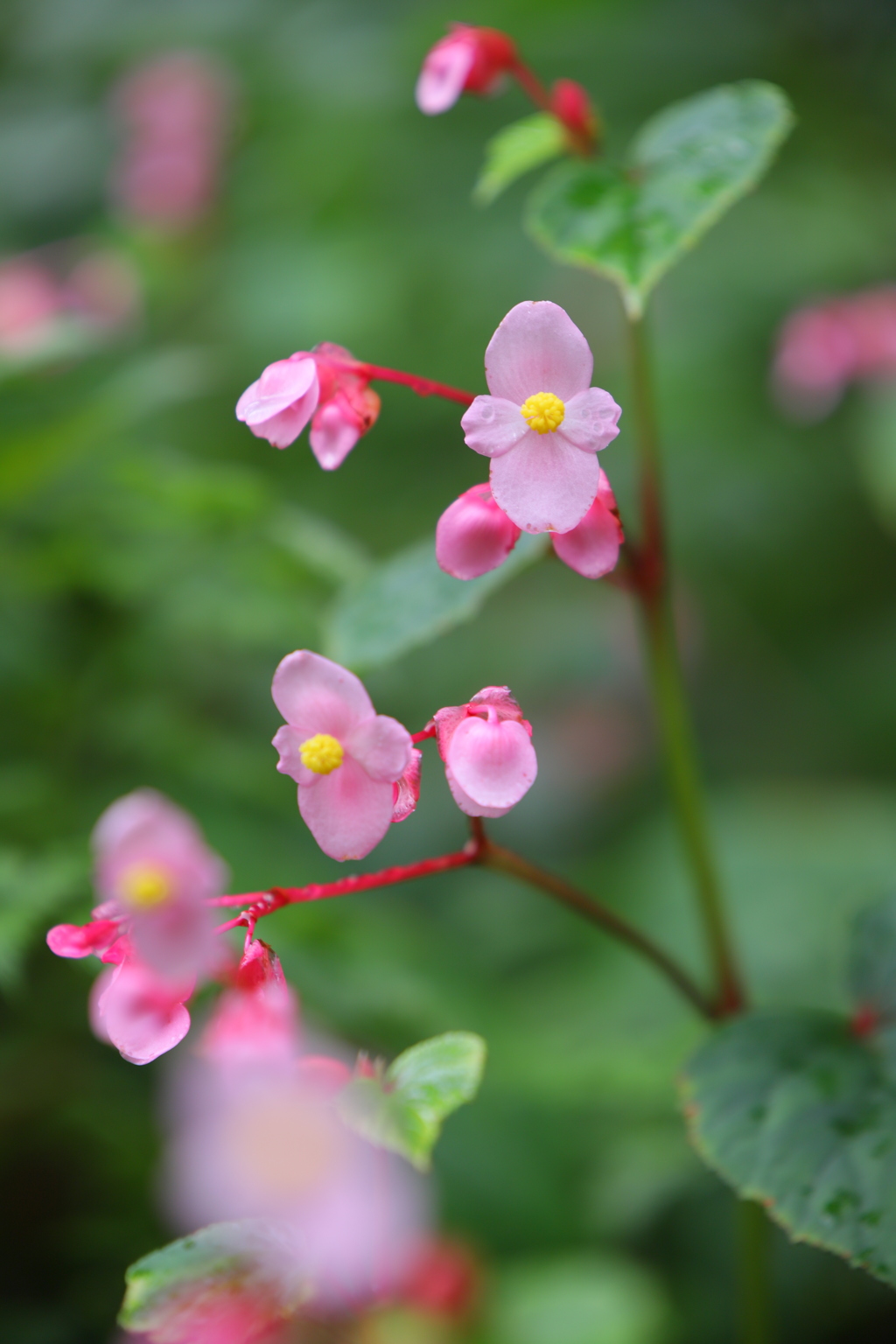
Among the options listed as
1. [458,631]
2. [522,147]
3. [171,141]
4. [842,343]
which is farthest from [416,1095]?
[171,141]

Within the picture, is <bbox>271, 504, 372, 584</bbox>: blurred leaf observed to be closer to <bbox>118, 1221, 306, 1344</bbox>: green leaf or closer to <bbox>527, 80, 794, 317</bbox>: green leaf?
<bbox>527, 80, 794, 317</bbox>: green leaf

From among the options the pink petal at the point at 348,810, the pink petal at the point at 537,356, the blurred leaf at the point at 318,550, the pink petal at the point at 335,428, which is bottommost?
the blurred leaf at the point at 318,550

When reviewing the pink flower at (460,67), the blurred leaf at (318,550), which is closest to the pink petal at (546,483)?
the pink flower at (460,67)

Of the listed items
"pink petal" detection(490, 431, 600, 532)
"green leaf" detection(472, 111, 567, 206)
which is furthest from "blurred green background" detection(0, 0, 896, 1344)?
"pink petal" detection(490, 431, 600, 532)

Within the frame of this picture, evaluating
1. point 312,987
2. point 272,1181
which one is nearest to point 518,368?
point 272,1181

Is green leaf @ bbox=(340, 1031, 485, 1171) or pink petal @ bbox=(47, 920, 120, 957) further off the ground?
pink petal @ bbox=(47, 920, 120, 957)

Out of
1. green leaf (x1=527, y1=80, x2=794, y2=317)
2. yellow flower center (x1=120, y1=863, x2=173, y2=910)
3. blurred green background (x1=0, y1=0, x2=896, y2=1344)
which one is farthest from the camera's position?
blurred green background (x1=0, y1=0, x2=896, y2=1344)

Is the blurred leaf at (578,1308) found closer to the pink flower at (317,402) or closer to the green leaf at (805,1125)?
the green leaf at (805,1125)
